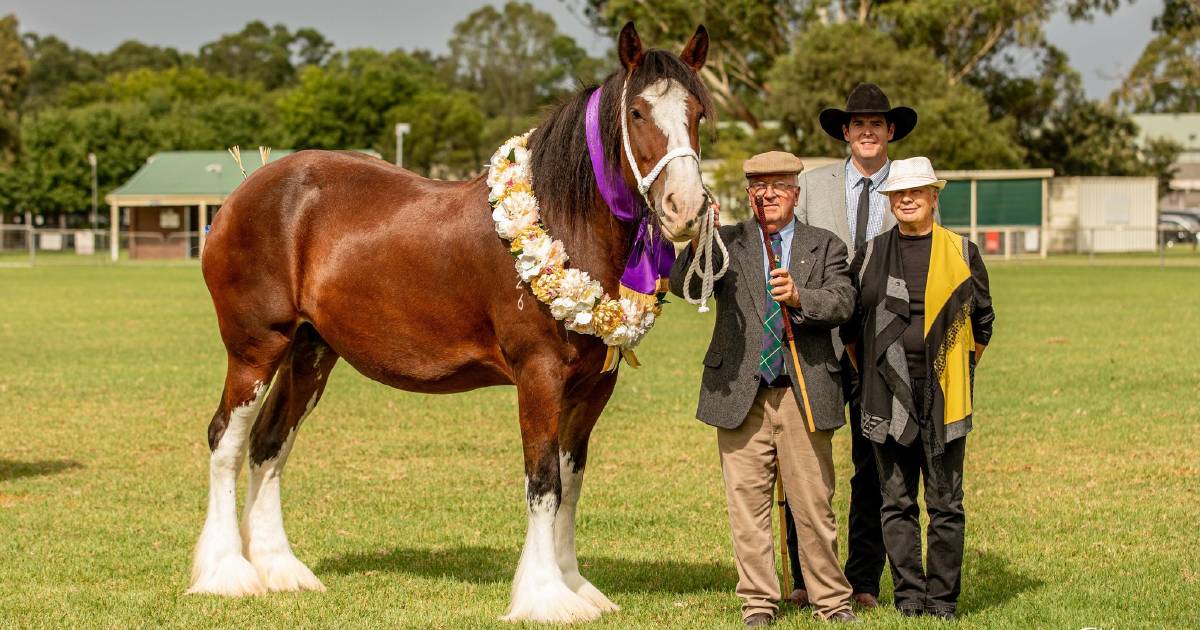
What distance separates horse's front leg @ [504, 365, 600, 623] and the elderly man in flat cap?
0.70m

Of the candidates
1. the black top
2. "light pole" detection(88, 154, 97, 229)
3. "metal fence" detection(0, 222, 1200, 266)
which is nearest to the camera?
the black top

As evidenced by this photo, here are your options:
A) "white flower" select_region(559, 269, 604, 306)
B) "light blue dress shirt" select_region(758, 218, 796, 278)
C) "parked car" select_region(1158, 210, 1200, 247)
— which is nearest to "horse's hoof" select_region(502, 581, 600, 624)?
"white flower" select_region(559, 269, 604, 306)

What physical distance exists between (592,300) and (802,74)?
45523 mm

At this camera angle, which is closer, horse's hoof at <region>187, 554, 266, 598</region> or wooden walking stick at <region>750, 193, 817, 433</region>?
wooden walking stick at <region>750, 193, 817, 433</region>

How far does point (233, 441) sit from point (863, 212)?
136 inches

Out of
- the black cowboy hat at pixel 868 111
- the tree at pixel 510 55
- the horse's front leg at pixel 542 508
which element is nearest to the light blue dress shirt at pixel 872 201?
the black cowboy hat at pixel 868 111

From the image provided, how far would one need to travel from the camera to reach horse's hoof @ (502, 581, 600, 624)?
584cm

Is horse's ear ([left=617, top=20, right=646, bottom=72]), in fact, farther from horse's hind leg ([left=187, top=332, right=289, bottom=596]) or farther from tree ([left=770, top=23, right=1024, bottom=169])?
tree ([left=770, top=23, right=1024, bottom=169])

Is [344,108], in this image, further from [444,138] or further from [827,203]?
[827,203]

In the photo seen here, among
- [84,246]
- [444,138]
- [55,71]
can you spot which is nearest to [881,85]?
[444,138]

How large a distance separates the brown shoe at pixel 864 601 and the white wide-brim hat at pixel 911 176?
6.35ft

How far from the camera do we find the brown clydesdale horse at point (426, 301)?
572cm

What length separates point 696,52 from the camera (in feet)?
19.1

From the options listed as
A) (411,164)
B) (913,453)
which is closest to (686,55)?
(913,453)
